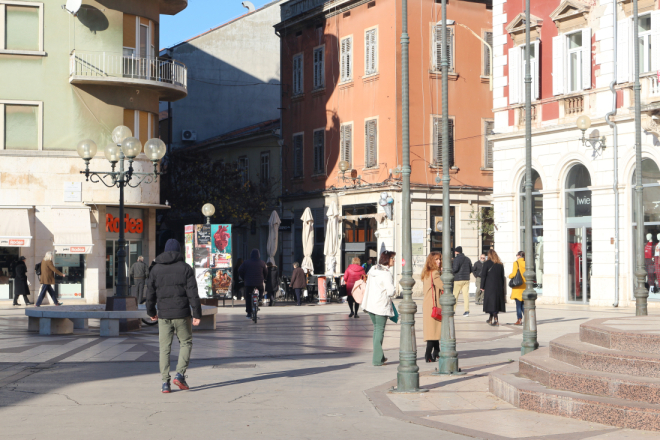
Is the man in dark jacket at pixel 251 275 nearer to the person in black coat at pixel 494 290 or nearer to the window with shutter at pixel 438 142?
the person in black coat at pixel 494 290

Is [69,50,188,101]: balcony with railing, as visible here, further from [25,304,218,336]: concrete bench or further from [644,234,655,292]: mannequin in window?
[644,234,655,292]: mannequin in window

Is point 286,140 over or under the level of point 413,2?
under

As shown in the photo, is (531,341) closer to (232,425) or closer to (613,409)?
(613,409)

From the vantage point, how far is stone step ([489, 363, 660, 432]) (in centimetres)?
852

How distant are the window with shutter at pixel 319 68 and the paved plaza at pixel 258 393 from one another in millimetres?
23420

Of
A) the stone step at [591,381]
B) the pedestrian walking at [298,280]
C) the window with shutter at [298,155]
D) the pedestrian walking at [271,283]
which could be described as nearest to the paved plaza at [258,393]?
the stone step at [591,381]

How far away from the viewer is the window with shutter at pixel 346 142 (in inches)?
1551

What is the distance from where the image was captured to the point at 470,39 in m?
38.0

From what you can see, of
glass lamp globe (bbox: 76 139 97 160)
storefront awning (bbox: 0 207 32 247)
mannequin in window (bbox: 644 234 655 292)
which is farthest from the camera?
storefront awning (bbox: 0 207 32 247)

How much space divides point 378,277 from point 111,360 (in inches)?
178

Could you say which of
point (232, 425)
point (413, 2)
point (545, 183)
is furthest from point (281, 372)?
point (413, 2)

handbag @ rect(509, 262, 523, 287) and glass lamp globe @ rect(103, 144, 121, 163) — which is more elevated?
glass lamp globe @ rect(103, 144, 121, 163)

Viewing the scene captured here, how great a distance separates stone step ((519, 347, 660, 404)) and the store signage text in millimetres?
24697

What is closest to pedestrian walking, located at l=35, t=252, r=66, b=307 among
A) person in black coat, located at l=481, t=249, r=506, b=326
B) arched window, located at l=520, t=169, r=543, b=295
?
person in black coat, located at l=481, t=249, r=506, b=326
